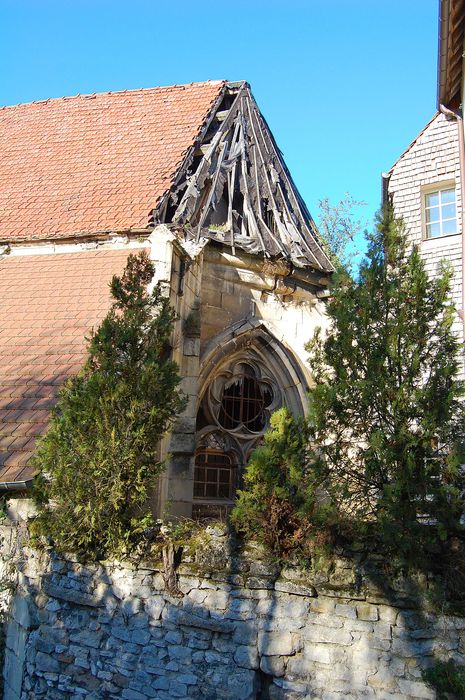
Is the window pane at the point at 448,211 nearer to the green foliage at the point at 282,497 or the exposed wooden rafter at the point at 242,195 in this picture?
the exposed wooden rafter at the point at 242,195

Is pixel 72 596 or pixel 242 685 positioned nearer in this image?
pixel 242 685

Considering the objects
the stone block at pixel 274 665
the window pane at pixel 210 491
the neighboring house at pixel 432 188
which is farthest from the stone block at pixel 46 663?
the neighboring house at pixel 432 188

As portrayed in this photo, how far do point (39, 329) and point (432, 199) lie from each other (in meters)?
7.56

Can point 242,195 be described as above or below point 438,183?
below

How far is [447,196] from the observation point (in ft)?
40.7

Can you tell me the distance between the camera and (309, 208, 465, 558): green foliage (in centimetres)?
484

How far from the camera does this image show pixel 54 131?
45.3 feet

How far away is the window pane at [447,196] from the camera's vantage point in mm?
12352

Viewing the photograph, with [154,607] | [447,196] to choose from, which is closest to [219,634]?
[154,607]

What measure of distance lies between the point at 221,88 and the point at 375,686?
10.8m

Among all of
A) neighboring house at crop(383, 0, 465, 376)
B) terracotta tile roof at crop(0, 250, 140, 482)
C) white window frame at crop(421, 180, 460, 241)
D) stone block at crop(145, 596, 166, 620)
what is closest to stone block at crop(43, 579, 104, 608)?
stone block at crop(145, 596, 166, 620)

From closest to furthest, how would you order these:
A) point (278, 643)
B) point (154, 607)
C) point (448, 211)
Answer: point (278, 643) → point (154, 607) → point (448, 211)

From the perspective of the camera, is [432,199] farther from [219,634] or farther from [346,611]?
[219,634]

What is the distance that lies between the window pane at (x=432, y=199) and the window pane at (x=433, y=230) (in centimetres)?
43
